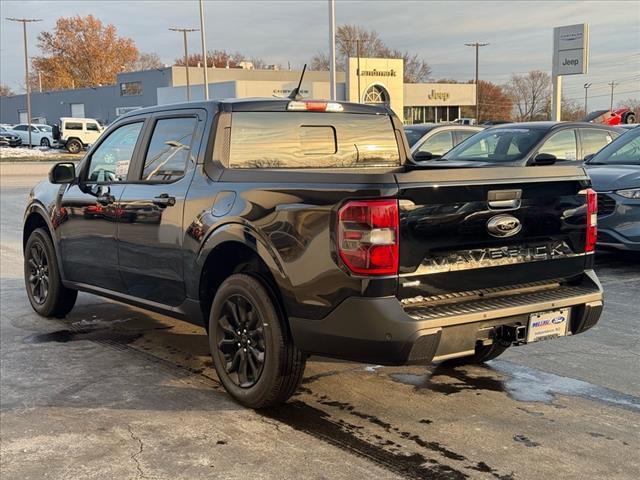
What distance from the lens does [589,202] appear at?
432 centimetres

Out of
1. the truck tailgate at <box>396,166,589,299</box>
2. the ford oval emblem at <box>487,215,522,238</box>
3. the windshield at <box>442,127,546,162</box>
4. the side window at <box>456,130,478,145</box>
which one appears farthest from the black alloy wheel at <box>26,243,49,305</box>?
the side window at <box>456,130,478,145</box>

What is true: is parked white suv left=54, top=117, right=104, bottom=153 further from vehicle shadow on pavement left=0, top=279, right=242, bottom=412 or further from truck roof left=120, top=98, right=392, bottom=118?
truck roof left=120, top=98, right=392, bottom=118

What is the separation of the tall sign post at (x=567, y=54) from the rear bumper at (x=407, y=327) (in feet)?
73.1

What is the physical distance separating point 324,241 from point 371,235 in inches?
11.0

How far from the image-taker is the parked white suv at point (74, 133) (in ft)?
149

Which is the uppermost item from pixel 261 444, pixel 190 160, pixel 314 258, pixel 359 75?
pixel 359 75

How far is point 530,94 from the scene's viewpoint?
10894 centimetres

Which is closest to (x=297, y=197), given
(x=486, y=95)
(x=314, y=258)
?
(x=314, y=258)

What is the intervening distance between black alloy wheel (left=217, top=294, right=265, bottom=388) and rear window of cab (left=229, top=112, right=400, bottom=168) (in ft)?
3.16

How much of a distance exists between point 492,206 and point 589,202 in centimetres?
87

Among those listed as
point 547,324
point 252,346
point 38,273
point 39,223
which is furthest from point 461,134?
point 252,346

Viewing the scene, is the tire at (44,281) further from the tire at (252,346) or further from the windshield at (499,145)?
the windshield at (499,145)

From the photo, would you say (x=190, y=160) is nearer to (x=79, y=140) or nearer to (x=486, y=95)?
(x=79, y=140)

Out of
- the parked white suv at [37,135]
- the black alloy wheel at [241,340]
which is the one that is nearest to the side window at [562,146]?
the black alloy wheel at [241,340]
